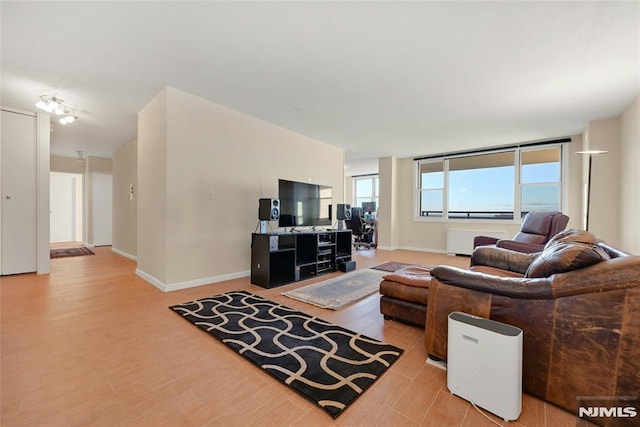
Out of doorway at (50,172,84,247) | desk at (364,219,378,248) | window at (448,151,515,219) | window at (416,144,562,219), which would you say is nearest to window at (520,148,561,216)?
window at (416,144,562,219)

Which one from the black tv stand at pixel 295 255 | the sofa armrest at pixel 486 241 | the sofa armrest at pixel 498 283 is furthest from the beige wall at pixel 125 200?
the sofa armrest at pixel 486 241

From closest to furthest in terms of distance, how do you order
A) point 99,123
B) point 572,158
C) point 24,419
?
1. point 24,419
2. point 99,123
3. point 572,158

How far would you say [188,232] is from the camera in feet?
11.7

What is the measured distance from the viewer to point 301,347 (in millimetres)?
1998

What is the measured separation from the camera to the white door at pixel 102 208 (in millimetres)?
7402

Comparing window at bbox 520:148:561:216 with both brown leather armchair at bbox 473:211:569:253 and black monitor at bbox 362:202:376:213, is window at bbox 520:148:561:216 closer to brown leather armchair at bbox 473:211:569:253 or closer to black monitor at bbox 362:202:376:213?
brown leather armchair at bbox 473:211:569:253

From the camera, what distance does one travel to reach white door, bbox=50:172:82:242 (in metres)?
8.38

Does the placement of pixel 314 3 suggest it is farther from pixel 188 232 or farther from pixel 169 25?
pixel 188 232

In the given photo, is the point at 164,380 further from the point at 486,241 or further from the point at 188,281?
the point at 486,241

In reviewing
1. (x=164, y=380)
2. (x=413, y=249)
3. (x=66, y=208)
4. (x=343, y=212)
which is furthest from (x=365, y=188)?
(x=66, y=208)

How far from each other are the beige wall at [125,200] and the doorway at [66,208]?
3071 millimetres

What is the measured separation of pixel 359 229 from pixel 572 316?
6.27m

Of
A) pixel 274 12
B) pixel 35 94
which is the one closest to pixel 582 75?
pixel 274 12

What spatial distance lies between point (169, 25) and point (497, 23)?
2.68 m
